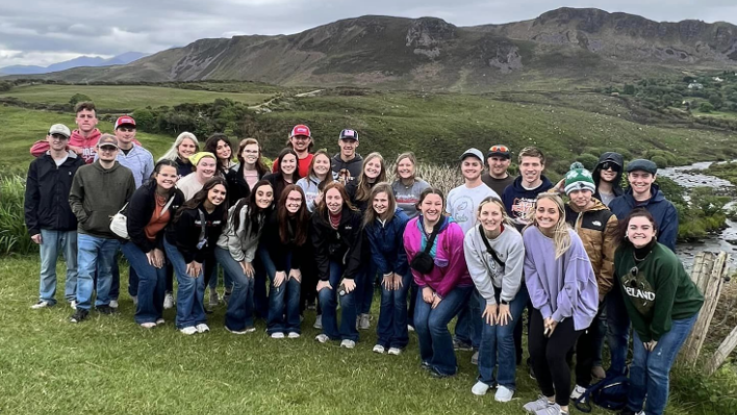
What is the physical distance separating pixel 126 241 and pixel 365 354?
342 centimetres

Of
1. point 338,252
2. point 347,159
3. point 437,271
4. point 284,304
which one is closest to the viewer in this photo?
point 437,271

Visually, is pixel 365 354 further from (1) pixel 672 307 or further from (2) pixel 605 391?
(1) pixel 672 307

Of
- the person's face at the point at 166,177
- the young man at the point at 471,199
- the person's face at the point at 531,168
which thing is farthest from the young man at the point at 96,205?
the person's face at the point at 531,168

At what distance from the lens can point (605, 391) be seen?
5.77 m

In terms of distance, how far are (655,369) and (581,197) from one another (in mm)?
1844

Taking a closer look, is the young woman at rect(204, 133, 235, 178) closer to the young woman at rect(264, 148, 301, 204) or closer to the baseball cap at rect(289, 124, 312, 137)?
the young woman at rect(264, 148, 301, 204)

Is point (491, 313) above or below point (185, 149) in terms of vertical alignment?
below

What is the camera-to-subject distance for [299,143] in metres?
8.07

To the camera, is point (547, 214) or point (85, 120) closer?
point (547, 214)

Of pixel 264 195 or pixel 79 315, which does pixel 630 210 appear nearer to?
pixel 264 195

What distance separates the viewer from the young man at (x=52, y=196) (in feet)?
23.4

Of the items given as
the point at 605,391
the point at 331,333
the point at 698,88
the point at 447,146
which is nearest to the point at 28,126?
the point at 447,146

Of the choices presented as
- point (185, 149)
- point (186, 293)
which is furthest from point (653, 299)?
point (185, 149)

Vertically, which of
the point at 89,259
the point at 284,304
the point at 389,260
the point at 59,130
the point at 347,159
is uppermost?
the point at 59,130
